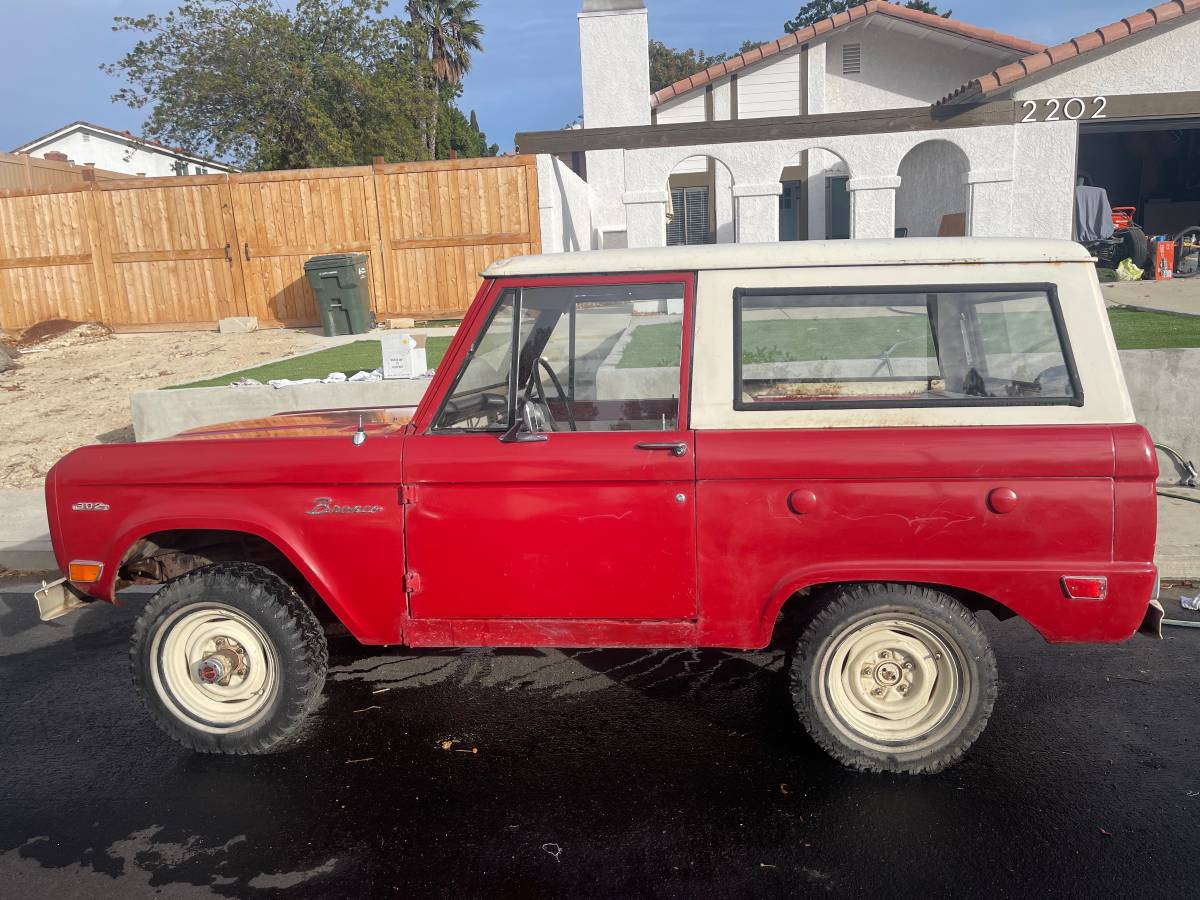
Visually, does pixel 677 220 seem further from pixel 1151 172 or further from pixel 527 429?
pixel 527 429

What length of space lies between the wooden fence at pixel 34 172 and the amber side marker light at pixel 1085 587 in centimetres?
2051

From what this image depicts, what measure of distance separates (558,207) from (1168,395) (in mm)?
10648

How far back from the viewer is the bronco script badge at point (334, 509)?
11.1ft

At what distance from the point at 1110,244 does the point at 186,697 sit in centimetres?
1919

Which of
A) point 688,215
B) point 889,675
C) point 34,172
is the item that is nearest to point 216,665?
point 889,675

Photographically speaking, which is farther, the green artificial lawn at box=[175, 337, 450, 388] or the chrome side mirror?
the green artificial lawn at box=[175, 337, 450, 388]

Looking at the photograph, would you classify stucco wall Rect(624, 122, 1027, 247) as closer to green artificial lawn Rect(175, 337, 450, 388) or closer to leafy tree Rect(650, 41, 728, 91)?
green artificial lawn Rect(175, 337, 450, 388)

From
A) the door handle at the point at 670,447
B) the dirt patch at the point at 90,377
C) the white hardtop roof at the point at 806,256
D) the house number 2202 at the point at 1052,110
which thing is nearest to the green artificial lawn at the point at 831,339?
the white hardtop roof at the point at 806,256

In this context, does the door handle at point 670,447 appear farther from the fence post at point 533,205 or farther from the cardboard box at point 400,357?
the fence post at point 533,205

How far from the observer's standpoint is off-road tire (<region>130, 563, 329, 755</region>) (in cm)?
350

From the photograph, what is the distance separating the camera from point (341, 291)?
48.8 feet

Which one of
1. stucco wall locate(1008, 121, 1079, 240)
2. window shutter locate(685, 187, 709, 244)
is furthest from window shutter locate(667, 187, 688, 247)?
stucco wall locate(1008, 121, 1079, 240)

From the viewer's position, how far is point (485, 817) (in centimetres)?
313

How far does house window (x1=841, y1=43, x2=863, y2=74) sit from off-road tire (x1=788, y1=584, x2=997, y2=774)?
70.0 feet
